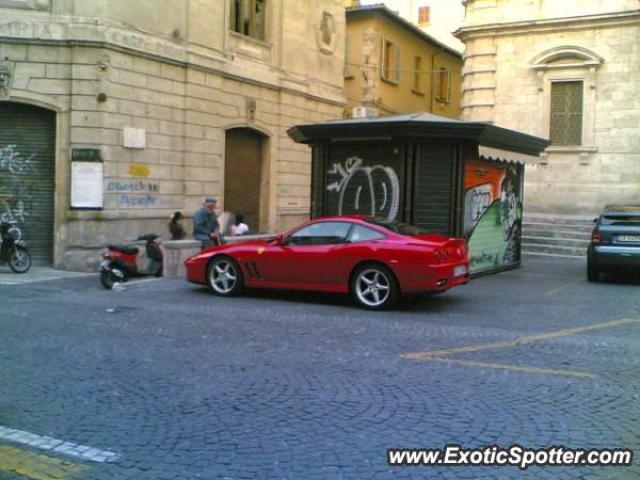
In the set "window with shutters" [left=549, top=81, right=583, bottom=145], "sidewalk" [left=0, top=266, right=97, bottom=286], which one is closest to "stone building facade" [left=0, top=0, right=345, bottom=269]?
"sidewalk" [left=0, top=266, right=97, bottom=286]

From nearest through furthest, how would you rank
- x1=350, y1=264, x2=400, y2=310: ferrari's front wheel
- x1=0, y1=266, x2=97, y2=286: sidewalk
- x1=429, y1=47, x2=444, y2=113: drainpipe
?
x1=350, y1=264, x2=400, y2=310: ferrari's front wheel < x1=0, y1=266, x2=97, y2=286: sidewalk < x1=429, y1=47, x2=444, y2=113: drainpipe

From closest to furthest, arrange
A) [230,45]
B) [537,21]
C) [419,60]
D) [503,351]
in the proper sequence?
[503,351]
[230,45]
[537,21]
[419,60]

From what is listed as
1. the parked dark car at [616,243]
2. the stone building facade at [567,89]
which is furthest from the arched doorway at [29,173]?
the stone building facade at [567,89]

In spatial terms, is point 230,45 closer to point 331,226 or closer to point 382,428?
point 331,226

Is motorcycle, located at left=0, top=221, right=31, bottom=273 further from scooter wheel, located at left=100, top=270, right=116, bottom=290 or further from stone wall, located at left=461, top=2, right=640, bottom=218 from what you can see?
stone wall, located at left=461, top=2, right=640, bottom=218

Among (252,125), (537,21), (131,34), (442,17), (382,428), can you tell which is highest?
(442,17)

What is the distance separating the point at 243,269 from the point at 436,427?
6860mm

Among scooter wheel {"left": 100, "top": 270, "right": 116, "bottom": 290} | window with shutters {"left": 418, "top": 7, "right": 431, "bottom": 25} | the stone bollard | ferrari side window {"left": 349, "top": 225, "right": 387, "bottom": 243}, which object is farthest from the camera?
window with shutters {"left": 418, "top": 7, "right": 431, "bottom": 25}

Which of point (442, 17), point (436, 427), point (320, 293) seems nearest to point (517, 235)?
point (320, 293)

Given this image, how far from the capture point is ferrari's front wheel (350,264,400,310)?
33.8ft

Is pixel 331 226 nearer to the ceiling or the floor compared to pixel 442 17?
nearer to the floor

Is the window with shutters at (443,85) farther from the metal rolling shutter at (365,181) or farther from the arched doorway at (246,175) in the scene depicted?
the metal rolling shutter at (365,181)

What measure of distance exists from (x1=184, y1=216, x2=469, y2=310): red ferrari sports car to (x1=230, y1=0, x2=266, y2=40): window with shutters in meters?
10.4

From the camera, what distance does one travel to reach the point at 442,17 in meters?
44.7
